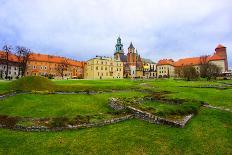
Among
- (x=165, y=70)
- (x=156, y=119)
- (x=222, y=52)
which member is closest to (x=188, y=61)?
(x=165, y=70)

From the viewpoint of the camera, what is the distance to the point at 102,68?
121 m

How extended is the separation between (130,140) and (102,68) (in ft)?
343

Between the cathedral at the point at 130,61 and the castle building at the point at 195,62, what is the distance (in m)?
14.9

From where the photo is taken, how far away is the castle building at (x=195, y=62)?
133 metres

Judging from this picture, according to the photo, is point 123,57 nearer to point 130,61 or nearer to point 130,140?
point 130,61

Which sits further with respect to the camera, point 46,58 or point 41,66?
point 46,58

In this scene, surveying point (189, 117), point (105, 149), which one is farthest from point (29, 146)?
point (189, 117)

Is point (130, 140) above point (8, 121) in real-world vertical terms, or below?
below

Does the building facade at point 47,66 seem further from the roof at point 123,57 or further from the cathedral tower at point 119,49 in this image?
the roof at point 123,57

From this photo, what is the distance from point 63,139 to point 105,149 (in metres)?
3.87

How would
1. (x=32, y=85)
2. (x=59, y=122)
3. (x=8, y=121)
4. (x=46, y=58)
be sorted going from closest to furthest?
(x=59, y=122), (x=8, y=121), (x=32, y=85), (x=46, y=58)

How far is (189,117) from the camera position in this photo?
842 inches

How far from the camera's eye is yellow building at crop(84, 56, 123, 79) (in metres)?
118

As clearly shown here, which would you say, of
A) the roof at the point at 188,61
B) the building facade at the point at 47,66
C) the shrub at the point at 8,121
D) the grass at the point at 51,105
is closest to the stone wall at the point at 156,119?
the grass at the point at 51,105
